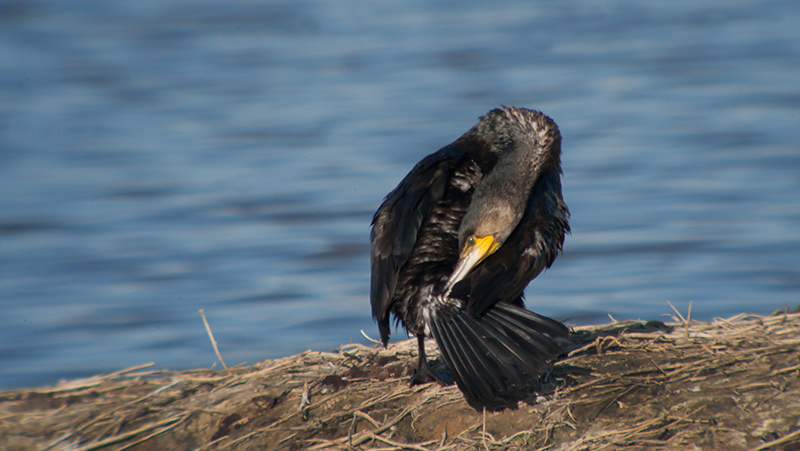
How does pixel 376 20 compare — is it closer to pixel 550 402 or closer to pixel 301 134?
pixel 301 134

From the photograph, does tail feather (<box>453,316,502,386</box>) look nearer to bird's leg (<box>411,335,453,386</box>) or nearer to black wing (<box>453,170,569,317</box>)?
black wing (<box>453,170,569,317</box>)

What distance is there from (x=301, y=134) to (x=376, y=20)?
5204 millimetres

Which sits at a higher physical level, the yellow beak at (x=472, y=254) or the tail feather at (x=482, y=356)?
the yellow beak at (x=472, y=254)

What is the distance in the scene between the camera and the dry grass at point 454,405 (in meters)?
3.07

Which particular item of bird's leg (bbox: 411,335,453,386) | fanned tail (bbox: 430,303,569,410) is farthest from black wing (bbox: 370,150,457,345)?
fanned tail (bbox: 430,303,569,410)

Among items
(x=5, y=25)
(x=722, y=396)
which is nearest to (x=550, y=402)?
(x=722, y=396)

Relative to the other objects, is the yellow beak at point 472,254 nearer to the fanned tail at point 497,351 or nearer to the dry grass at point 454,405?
the fanned tail at point 497,351

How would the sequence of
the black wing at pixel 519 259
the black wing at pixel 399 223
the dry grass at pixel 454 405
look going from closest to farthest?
the dry grass at pixel 454 405, the black wing at pixel 519 259, the black wing at pixel 399 223

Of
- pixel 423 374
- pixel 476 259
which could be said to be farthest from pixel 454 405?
pixel 476 259

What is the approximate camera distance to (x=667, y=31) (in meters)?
13.5

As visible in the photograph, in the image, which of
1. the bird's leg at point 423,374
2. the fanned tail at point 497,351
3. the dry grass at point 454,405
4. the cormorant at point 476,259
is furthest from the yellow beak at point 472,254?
the dry grass at point 454,405

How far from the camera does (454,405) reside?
335 centimetres

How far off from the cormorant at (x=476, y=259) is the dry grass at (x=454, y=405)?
0.58 ft

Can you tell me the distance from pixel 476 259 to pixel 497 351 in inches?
15.4
